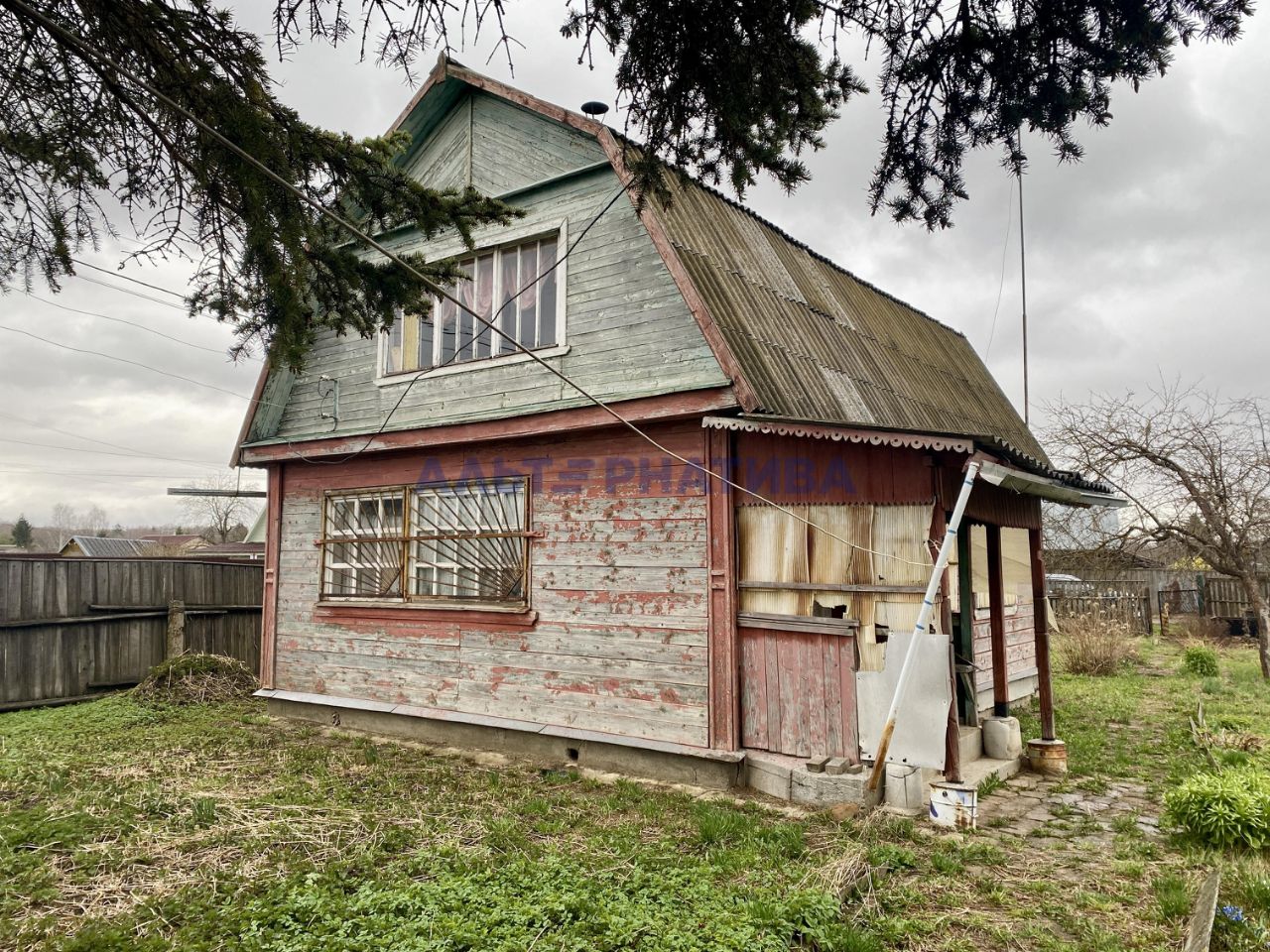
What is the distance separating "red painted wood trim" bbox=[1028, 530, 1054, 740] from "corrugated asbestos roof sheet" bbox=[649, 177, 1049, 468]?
1010mm

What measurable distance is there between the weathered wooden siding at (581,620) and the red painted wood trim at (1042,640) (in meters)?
3.51

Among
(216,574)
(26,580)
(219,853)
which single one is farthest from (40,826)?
(216,574)

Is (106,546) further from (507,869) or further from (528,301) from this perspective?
(507,869)

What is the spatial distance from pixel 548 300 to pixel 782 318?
254 centimetres

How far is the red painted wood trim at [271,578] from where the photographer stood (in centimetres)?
1053

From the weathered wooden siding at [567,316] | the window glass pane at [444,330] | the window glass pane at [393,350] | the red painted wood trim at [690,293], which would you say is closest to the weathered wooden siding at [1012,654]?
the red painted wood trim at [690,293]

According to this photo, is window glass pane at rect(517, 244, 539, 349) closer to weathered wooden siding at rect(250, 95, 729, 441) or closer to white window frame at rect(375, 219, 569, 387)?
white window frame at rect(375, 219, 569, 387)

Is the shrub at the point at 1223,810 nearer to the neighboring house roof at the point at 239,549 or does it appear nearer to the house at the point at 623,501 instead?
the house at the point at 623,501

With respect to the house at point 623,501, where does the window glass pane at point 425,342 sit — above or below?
above

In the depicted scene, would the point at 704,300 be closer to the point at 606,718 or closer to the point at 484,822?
the point at 606,718

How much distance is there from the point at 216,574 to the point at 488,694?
7.16m

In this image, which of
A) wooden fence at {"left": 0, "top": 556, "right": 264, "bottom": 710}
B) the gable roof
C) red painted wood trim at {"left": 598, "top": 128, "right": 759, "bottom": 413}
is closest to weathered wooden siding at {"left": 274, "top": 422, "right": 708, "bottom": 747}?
red painted wood trim at {"left": 598, "top": 128, "right": 759, "bottom": 413}

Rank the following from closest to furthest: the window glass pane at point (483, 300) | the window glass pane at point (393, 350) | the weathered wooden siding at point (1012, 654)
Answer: the window glass pane at point (483, 300)
the weathered wooden siding at point (1012, 654)
the window glass pane at point (393, 350)

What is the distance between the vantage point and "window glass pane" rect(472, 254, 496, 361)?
905 centimetres
